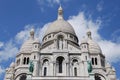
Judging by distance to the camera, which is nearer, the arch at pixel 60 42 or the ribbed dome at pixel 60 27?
the arch at pixel 60 42

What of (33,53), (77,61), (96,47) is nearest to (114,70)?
(96,47)

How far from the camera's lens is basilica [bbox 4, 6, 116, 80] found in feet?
126

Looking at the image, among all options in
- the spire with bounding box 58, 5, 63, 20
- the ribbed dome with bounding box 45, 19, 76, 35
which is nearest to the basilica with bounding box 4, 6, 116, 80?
the ribbed dome with bounding box 45, 19, 76, 35

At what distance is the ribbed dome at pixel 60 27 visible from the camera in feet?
163

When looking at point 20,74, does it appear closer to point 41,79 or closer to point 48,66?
point 48,66

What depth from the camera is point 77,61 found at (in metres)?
40.9

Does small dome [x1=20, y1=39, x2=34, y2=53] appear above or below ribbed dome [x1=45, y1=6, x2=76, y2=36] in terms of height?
below

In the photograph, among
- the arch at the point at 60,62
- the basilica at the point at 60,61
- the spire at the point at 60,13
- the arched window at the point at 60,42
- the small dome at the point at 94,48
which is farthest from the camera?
the spire at the point at 60,13

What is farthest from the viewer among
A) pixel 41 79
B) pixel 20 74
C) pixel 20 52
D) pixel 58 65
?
pixel 20 52

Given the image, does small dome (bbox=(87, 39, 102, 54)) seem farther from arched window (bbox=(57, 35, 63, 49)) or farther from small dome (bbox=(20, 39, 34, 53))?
small dome (bbox=(20, 39, 34, 53))

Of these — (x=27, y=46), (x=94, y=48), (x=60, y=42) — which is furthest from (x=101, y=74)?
(x=27, y=46)

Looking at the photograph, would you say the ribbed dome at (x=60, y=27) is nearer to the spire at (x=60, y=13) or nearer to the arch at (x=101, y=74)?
the spire at (x=60, y=13)

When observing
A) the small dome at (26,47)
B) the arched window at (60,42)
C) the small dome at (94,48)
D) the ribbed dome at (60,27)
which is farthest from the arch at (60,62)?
the ribbed dome at (60,27)

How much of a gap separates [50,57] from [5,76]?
10364 mm
